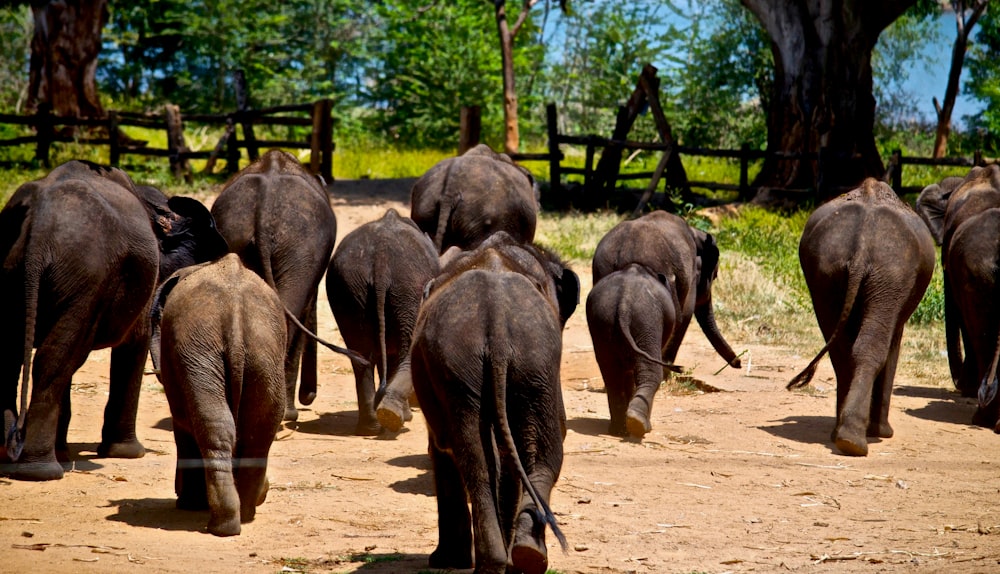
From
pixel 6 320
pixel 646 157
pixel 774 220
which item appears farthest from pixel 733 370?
pixel 646 157

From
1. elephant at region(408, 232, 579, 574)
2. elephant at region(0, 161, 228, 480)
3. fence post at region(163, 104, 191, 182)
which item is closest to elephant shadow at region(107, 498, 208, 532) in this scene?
elephant at region(0, 161, 228, 480)

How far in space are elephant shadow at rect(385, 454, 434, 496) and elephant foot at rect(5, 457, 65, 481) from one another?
1787 mm

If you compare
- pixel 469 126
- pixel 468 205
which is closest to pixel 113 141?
pixel 469 126

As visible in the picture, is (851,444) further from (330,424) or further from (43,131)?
(43,131)

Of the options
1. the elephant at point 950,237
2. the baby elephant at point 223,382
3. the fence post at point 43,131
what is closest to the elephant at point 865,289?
the elephant at point 950,237

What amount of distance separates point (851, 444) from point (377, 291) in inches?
A: 128

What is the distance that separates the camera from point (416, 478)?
700 cm

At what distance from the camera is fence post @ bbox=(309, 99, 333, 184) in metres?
20.9

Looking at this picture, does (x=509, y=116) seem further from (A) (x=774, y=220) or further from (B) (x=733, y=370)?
(B) (x=733, y=370)

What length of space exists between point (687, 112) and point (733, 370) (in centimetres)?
2141

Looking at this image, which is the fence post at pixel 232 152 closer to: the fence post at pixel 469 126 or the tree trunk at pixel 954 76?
the fence post at pixel 469 126

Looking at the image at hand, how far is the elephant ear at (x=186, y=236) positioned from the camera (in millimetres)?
6250

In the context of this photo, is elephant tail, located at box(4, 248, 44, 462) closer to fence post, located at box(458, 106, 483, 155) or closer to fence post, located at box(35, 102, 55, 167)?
fence post, located at box(458, 106, 483, 155)

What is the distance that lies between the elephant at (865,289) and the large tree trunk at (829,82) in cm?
1225
